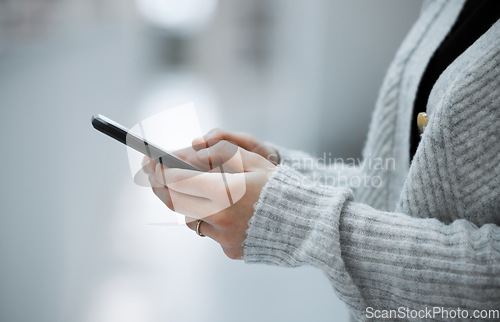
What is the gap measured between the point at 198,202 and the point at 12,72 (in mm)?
803

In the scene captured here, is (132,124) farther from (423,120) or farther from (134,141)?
(423,120)

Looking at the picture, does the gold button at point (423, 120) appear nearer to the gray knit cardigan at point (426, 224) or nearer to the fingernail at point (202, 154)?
the gray knit cardigan at point (426, 224)

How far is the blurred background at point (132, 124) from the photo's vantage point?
17.2 inches

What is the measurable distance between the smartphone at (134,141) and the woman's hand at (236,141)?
0.05 meters

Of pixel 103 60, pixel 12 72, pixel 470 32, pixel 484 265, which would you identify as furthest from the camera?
pixel 103 60

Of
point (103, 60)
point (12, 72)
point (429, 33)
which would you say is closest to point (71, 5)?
point (103, 60)

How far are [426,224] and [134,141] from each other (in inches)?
9.0

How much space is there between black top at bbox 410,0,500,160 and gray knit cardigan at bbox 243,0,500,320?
0.20 ft

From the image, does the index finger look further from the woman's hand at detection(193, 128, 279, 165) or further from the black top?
the black top

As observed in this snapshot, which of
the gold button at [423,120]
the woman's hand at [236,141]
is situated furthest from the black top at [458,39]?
the woman's hand at [236,141]

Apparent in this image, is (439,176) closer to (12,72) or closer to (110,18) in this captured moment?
(12,72)

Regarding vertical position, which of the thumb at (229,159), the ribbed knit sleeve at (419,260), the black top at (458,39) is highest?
the black top at (458,39)

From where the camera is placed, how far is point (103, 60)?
5.02 ft

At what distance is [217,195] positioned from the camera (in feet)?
0.92
